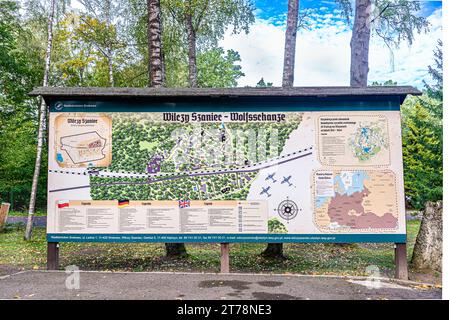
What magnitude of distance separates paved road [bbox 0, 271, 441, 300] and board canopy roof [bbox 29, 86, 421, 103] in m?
3.29

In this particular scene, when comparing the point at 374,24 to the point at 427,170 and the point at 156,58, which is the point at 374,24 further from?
the point at 156,58

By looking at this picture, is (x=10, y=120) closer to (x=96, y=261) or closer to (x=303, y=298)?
(x=96, y=261)

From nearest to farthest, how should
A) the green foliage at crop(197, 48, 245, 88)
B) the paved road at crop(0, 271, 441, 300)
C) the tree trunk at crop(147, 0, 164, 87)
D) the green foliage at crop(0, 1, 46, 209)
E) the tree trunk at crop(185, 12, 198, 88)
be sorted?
the paved road at crop(0, 271, 441, 300) → the tree trunk at crop(147, 0, 164, 87) → the green foliage at crop(0, 1, 46, 209) → the tree trunk at crop(185, 12, 198, 88) → the green foliage at crop(197, 48, 245, 88)

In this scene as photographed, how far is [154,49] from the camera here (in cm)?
959

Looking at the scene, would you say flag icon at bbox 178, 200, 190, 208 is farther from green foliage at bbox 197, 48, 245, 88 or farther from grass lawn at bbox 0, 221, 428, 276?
green foliage at bbox 197, 48, 245, 88

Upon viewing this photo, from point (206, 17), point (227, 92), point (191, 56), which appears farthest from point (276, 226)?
point (206, 17)

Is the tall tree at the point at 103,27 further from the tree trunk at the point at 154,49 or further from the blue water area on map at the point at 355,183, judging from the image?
the blue water area on map at the point at 355,183

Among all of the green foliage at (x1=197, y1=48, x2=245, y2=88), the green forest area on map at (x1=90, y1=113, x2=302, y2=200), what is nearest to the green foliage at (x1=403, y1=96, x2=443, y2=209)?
the green forest area on map at (x1=90, y1=113, x2=302, y2=200)

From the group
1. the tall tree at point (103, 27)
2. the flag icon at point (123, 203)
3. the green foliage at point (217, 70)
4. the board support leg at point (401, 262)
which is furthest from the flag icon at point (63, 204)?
the green foliage at point (217, 70)

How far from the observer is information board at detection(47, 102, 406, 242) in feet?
23.6

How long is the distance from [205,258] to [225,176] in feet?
9.50

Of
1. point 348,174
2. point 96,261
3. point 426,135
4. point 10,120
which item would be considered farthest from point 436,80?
point 10,120

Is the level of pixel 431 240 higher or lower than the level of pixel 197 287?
higher

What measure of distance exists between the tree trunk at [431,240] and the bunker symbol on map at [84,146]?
6.51 m
